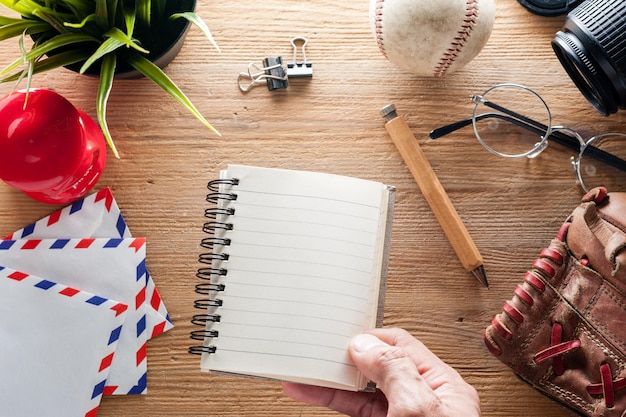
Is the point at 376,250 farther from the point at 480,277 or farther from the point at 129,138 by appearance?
the point at 129,138

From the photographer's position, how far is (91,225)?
850 mm

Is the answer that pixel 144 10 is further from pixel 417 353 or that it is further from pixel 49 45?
pixel 417 353

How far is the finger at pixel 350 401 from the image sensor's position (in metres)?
0.81

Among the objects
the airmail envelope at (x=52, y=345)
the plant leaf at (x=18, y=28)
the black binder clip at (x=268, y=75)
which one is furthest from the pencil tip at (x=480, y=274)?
the plant leaf at (x=18, y=28)

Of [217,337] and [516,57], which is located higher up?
[516,57]

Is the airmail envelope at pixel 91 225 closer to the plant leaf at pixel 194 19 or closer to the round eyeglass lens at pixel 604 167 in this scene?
the plant leaf at pixel 194 19

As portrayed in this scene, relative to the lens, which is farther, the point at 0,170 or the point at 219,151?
the point at 219,151

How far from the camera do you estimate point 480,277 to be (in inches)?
33.6

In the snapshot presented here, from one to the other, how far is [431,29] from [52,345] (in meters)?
0.67

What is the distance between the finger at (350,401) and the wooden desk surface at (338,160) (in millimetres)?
47

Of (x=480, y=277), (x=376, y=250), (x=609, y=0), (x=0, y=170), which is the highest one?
(x=609, y=0)

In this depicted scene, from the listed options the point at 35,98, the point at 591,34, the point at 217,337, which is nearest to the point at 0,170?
the point at 35,98

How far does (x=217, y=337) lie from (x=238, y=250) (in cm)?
11

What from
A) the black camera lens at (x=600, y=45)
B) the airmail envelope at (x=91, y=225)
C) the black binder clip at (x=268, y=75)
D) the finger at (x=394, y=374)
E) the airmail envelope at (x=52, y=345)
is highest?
the black camera lens at (x=600, y=45)
